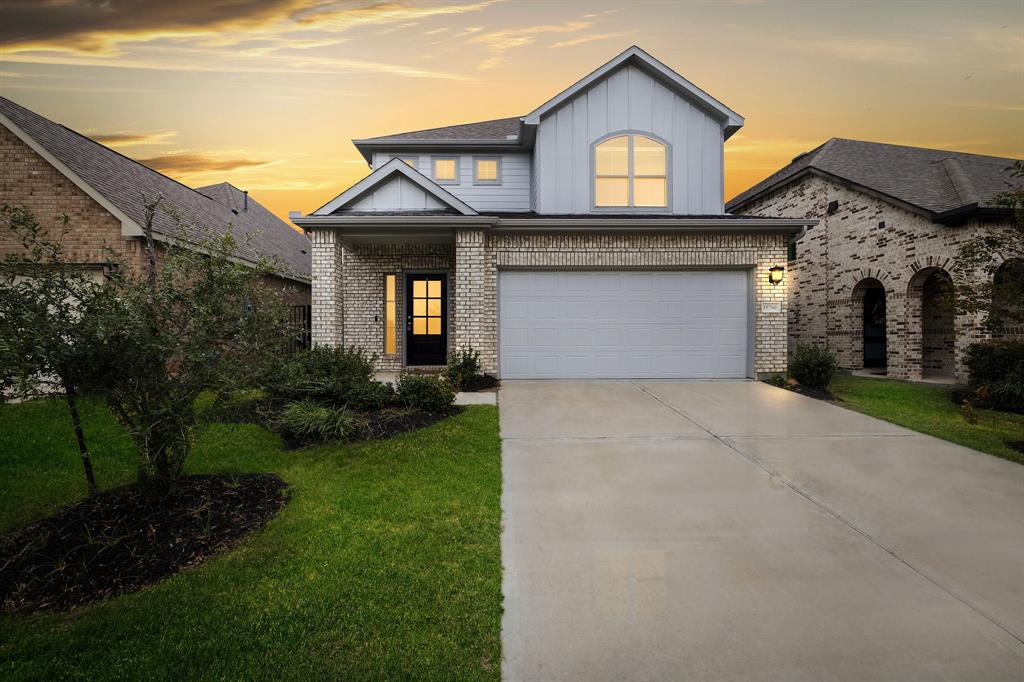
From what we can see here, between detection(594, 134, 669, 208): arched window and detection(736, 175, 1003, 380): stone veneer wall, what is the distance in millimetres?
6670

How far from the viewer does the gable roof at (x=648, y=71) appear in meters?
12.1

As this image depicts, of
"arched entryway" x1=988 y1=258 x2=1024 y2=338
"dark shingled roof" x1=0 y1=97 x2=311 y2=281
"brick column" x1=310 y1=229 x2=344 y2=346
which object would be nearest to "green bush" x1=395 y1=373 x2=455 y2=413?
"dark shingled roof" x1=0 y1=97 x2=311 y2=281

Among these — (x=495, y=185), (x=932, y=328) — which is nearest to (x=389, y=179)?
(x=495, y=185)

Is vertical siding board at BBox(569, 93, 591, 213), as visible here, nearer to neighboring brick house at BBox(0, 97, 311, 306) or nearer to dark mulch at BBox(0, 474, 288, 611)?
neighboring brick house at BBox(0, 97, 311, 306)

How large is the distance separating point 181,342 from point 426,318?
920cm

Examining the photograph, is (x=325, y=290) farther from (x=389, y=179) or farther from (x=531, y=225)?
(x=531, y=225)

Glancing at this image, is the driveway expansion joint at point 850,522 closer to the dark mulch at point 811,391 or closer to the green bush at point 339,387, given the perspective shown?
the dark mulch at point 811,391

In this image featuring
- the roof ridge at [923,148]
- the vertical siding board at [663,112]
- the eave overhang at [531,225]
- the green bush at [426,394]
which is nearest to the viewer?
the green bush at [426,394]

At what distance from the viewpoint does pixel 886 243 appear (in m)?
13.4

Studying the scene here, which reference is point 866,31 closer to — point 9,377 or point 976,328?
point 976,328

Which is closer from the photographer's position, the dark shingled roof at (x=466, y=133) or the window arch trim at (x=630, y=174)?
the window arch trim at (x=630, y=174)

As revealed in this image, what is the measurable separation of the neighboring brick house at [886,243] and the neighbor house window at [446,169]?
11040 millimetres

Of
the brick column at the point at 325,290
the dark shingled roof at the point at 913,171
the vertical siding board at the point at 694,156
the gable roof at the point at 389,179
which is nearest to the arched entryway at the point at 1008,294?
the dark shingled roof at the point at 913,171

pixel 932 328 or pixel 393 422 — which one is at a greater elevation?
pixel 932 328
